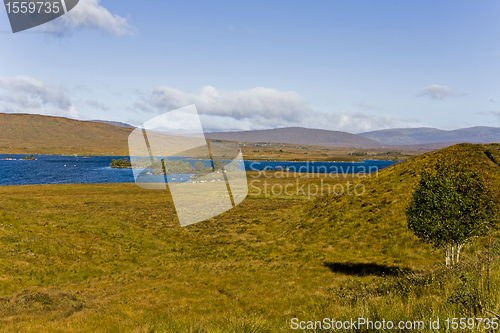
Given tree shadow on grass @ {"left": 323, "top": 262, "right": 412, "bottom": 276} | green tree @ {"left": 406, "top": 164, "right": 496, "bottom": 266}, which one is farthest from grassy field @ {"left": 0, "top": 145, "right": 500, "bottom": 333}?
green tree @ {"left": 406, "top": 164, "right": 496, "bottom": 266}

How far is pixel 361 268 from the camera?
21.0 metres

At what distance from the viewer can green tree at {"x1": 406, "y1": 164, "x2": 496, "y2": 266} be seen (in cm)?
1325

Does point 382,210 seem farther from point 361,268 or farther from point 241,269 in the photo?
point 241,269

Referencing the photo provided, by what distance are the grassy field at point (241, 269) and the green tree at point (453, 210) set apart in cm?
155

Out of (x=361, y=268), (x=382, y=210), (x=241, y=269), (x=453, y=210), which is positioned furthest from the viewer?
(x=382, y=210)

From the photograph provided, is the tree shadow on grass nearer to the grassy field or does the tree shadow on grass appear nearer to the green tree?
the grassy field

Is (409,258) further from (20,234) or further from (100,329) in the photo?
(20,234)

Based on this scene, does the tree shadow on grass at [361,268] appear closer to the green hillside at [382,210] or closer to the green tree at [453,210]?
the green hillside at [382,210]

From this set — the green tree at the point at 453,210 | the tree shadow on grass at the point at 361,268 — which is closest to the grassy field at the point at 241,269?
the tree shadow on grass at the point at 361,268

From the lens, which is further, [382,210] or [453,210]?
[382,210]

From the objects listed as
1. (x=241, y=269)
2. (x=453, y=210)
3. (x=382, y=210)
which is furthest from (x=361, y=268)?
(x=382, y=210)

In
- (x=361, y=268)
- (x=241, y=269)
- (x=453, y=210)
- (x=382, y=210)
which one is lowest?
(x=241, y=269)

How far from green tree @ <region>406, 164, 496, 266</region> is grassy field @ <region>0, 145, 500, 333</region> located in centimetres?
155

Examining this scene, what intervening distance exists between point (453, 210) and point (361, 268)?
9.77 meters
